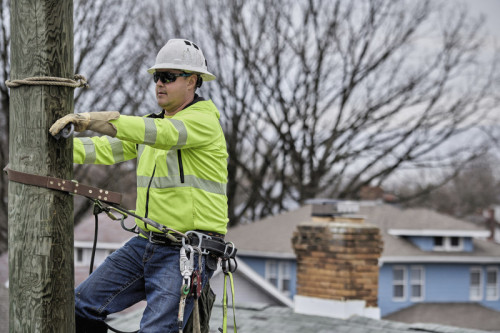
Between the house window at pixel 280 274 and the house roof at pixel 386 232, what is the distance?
41.8 inches

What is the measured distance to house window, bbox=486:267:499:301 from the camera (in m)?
29.9

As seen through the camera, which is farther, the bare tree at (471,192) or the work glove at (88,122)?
the bare tree at (471,192)

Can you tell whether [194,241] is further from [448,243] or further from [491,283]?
[491,283]

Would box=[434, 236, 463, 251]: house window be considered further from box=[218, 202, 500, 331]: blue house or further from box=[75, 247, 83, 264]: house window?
box=[75, 247, 83, 264]: house window

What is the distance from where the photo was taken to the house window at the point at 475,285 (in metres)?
29.2

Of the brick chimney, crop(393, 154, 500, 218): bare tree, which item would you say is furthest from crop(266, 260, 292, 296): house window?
crop(393, 154, 500, 218): bare tree

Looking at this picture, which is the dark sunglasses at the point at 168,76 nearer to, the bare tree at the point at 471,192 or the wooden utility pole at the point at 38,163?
the wooden utility pole at the point at 38,163

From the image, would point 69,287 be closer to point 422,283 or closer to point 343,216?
point 343,216

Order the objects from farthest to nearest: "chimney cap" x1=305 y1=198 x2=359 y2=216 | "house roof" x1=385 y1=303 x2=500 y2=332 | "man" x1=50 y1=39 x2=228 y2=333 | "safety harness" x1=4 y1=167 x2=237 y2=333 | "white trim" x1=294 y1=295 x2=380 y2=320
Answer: "house roof" x1=385 y1=303 x2=500 y2=332 → "chimney cap" x1=305 y1=198 x2=359 y2=216 → "white trim" x1=294 y1=295 x2=380 y2=320 → "man" x1=50 y1=39 x2=228 y2=333 → "safety harness" x1=4 y1=167 x2=237 y2=333

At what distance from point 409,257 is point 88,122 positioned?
24.8m

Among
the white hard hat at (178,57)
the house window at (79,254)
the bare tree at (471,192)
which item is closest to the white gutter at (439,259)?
the house window at (79,254)

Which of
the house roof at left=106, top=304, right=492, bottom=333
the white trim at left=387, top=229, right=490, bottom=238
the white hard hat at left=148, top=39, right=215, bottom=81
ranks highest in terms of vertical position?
the white hard hat at left=148, top=39, right=215, bottom=81

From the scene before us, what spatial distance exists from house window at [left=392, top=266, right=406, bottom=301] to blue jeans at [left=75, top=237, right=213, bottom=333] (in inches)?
949

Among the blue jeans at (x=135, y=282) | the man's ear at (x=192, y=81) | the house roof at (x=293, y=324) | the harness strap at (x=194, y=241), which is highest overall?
the man's ear at (x=192, y=81)
